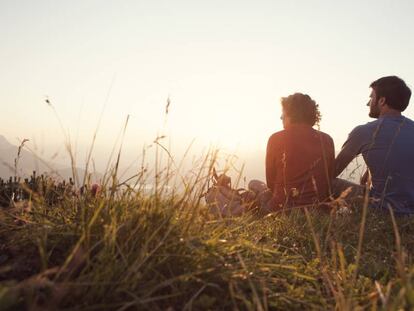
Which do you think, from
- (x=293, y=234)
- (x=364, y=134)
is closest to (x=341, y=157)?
(x=364, y=134)

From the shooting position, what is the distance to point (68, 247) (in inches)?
105

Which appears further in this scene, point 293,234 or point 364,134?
point 364,134

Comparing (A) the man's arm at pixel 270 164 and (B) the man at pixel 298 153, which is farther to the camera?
(A) the man's arm at pixel 270 164

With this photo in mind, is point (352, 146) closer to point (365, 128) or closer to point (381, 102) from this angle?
point (365, 128)

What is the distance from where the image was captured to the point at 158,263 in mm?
2379

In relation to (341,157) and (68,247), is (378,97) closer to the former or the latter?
(341,157)

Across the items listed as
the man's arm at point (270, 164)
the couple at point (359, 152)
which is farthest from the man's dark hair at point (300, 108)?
the man's arm at point (270, 164)

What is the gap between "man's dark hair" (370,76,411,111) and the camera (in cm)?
629

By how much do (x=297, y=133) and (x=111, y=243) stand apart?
16.9 ft

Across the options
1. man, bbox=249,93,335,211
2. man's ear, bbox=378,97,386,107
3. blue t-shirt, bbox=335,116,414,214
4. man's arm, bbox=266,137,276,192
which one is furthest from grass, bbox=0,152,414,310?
man's arm, bbox=266,137,276,192

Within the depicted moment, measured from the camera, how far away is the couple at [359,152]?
6.16 metres

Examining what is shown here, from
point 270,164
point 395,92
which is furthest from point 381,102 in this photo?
point 270,164

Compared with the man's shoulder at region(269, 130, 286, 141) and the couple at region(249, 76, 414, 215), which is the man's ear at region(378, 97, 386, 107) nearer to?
the couple at region(249, 76, 414, 215)

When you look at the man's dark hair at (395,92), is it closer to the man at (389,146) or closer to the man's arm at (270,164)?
the man at (389,146)
